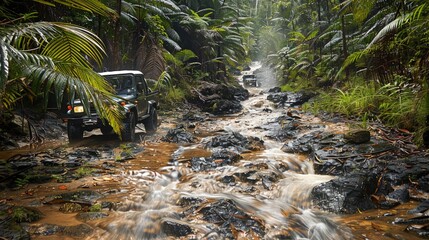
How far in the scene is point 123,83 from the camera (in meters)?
7.90

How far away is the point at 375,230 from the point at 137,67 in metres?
12.2

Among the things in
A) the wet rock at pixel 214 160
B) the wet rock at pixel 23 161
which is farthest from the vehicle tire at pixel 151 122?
the wet rock at pixel 23 161

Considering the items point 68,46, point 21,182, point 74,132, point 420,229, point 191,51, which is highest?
point 191,51

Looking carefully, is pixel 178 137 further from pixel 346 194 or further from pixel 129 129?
pixel 346 194

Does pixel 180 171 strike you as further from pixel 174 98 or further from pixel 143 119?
pixel 174 98

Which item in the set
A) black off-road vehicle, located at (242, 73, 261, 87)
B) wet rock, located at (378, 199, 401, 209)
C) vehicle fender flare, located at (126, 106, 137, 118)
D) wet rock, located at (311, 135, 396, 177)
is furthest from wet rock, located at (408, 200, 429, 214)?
black off-road vehicle, located at (242, 73, 261, 87)

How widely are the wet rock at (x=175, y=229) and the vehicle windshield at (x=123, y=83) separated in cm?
505

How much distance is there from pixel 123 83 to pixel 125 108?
1.22 metres

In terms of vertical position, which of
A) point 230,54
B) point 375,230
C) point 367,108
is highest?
point 230,54

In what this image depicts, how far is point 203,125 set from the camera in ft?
36.4

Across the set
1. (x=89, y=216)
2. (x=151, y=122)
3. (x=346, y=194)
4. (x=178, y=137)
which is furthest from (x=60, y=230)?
(x=151, y=122)

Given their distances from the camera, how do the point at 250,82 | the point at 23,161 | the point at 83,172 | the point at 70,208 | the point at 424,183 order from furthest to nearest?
the point at 250,82
the point at 23,161
the point at 83,172
the point at 424,183
the point at 70,208

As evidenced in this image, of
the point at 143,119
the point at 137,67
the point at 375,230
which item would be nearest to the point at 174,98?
the point at 137,67

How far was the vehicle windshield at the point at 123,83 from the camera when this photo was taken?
25.6 ft
